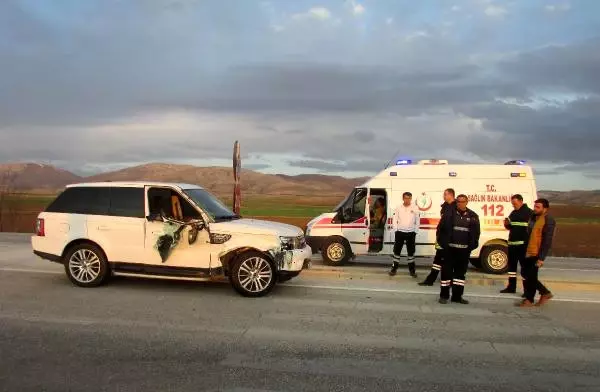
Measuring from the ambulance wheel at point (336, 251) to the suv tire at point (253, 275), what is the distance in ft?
16.2

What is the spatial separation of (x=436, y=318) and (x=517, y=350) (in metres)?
1.57

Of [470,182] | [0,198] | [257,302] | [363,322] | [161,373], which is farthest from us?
[0,198]

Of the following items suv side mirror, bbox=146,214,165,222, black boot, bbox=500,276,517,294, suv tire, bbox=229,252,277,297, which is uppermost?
suv side mirror, bbox=146,214,165,222

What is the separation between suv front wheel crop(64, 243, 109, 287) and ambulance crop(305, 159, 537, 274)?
227 inches

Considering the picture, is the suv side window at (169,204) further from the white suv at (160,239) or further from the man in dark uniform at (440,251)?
the man in dark uniform at (440,251)

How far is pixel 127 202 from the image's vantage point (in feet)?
30.9

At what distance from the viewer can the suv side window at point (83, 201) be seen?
31.1 ft

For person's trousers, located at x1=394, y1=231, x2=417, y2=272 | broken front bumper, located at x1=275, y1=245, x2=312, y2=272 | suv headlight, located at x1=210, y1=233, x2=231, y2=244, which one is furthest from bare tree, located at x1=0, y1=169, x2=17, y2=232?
broken front bumper, located at x1=275, y1=245, x2=312, y2=272

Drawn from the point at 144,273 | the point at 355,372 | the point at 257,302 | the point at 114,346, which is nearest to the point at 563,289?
the point at 257,302

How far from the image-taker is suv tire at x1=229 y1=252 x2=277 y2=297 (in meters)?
8.70

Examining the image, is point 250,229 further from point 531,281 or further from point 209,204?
point 531,281

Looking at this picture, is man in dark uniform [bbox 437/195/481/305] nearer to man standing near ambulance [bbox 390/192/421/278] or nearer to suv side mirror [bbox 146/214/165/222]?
man standing near ambulance [bbox 390/192/421/278]

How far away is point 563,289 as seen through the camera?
Result: 411 inches

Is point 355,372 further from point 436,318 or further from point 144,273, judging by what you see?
point 144,273
